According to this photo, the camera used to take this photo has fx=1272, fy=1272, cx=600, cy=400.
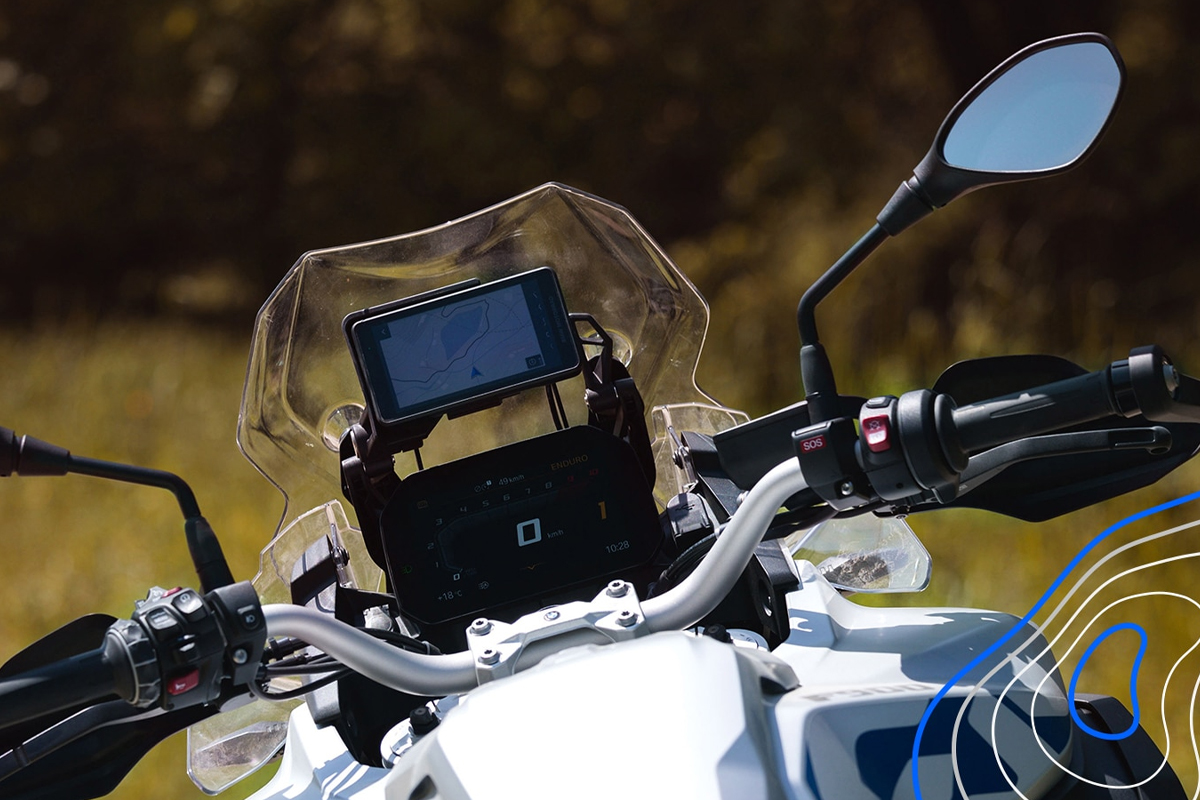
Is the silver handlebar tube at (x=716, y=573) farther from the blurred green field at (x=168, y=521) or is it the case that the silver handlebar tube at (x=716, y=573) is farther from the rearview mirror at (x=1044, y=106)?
the blurred green field at (x=168, y=521)

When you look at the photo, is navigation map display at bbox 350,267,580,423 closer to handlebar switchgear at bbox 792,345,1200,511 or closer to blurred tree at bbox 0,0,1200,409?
handlebar switchgear at bbox 792,345,1200,511

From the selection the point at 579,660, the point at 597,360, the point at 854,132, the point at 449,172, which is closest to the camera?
the point at 579,660

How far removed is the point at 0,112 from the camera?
5.48m

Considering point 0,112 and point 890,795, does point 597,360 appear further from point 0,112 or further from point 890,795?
point 0,112

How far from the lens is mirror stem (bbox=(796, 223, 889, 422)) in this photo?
1358mm

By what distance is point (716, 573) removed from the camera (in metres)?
1.38

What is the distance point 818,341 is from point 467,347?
0.51m

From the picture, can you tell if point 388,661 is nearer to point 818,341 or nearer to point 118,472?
point 118,472

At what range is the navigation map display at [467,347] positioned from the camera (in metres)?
1.66

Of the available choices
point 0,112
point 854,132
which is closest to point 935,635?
point 854,132

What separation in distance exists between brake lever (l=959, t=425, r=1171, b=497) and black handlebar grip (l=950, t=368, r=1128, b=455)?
0.28 ft

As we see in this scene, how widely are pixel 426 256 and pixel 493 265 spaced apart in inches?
3.9

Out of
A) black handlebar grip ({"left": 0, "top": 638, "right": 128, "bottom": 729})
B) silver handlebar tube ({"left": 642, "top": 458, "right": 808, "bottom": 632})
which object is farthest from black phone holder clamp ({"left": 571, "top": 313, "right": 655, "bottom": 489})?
black handlebar grip ({"left": 0, "top": 638, "right": 128, "bottom": 729})

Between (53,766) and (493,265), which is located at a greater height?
(493,265)
